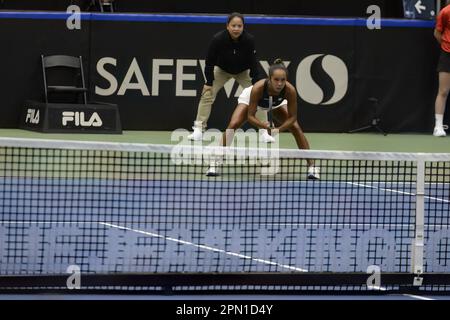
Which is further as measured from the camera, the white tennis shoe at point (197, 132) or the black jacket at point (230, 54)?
the white tennis shoe at point (197, 132)

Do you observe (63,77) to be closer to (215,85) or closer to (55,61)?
(55,61)

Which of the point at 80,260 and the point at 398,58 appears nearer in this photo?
the point at 80,260

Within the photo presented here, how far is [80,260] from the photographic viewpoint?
830cm

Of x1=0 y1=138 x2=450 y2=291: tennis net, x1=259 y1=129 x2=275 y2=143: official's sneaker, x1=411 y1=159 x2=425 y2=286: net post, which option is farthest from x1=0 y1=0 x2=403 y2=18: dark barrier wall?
x1=411 y1=159 x2=425 y2=286: net post

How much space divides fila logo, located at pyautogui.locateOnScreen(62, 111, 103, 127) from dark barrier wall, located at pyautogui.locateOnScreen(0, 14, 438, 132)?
0.62 metres

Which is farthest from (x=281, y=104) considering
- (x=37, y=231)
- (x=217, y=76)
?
(x=37, y=231)

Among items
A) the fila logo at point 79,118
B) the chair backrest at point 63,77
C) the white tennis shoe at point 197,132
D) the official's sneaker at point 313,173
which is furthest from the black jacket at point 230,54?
the official's sneaker at point 313,173

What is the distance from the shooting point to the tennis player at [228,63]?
48.9 ft

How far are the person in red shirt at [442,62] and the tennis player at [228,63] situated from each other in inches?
107

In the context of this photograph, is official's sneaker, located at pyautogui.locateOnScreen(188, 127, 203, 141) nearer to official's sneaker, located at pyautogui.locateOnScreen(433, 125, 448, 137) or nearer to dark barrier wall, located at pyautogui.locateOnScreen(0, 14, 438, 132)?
dark barrier wall, located at pyautogui.locateOnScreen(0, 14, 438, 132)

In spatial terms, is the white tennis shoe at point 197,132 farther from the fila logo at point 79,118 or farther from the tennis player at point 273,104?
the tennis player at point 273,104
